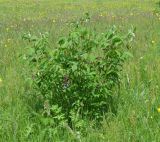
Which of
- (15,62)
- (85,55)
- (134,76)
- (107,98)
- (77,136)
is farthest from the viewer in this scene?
(15,62)

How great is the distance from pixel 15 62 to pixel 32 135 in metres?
2.58

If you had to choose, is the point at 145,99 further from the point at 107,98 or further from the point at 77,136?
the point at 77,136

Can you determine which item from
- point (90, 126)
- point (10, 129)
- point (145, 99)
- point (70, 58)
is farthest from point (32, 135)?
point (145, 99)

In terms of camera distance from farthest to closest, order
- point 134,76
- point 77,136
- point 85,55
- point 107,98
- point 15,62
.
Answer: point 15,62 < point 134,76 < point 107,98 < point 85,55 < point 77,136

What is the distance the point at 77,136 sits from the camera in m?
3.52

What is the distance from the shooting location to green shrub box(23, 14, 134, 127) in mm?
3832

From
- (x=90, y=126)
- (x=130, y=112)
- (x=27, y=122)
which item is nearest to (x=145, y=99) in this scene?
(x=130, y=112)

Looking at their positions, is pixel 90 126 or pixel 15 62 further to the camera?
pixel 15 62

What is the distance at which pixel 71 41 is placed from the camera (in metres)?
3.83

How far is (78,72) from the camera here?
3801mm

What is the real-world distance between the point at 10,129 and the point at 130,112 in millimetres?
1071

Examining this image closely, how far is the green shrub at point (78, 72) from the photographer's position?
12.6ft

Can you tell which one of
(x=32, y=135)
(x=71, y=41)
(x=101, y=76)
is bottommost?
(x=32, y=135)

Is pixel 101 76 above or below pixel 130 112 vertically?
above
